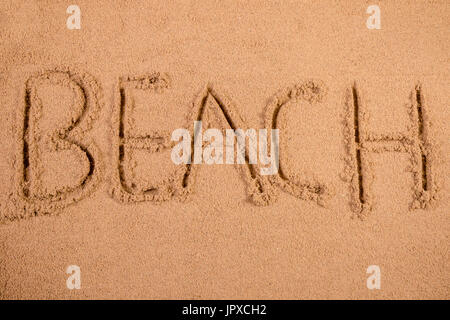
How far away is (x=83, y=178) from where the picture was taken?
1.50 m

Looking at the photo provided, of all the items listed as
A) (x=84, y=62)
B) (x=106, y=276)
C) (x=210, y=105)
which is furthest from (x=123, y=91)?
(x=106, y=276)

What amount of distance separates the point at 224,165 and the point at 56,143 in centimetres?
74

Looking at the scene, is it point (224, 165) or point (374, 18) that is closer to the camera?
point (224, 165)

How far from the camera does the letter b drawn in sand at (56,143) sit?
148 centimetres

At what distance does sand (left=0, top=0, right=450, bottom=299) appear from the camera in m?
1.44

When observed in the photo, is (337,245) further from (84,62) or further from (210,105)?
(84,62)

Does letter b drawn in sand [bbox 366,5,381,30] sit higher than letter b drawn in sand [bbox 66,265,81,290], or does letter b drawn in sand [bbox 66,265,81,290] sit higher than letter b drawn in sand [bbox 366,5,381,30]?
letter b drawn in sand [bbox 366,5,381,30]

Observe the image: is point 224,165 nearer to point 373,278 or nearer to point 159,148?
point 159,148

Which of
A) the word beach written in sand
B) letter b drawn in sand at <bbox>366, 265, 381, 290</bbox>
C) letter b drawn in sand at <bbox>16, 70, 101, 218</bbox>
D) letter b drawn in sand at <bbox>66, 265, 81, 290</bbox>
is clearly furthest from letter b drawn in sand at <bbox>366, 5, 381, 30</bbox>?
letter b drawn in sand at <bbox>66, 265, 81, 290</bbox>

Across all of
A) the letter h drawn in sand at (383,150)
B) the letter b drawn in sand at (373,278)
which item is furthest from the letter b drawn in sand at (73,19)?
the letter b drawn in sand at (373,278)

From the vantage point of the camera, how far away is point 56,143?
4.96 feet

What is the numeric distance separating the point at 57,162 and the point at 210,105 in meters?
0.71

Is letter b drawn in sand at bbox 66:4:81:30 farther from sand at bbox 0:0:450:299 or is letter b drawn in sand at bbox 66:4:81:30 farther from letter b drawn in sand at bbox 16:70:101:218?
letter b drawn in sand at bbox 16:70:101:218

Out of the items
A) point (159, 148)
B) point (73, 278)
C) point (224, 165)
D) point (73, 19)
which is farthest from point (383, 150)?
point (73, 19)
